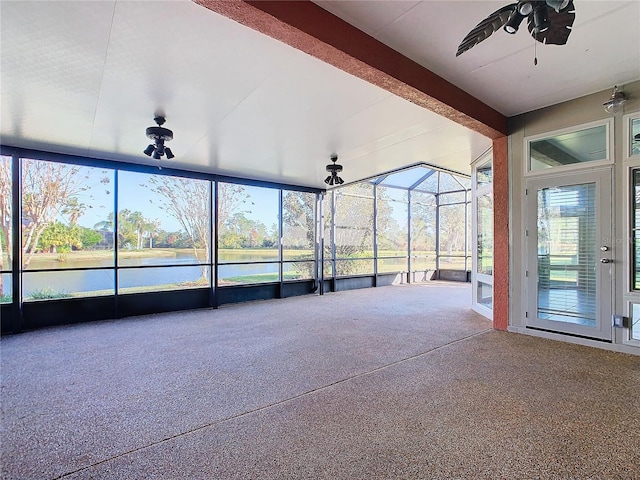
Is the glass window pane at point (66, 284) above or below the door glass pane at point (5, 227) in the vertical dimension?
below

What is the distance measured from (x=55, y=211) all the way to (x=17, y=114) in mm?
2075

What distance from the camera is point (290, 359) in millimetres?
3570

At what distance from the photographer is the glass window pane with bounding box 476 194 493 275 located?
5617mm

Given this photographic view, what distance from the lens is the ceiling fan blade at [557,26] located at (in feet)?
5.73

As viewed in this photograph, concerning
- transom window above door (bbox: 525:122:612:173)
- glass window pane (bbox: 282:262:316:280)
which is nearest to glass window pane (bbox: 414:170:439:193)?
glass window pane (bbox: 282:262:316:280)

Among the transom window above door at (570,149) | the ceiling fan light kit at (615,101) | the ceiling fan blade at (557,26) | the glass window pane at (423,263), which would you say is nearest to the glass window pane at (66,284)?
the ceiling fan blade at (557,26)

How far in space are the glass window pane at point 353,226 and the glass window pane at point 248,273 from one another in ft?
7.20

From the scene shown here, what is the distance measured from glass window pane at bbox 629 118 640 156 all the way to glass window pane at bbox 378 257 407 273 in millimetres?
6963

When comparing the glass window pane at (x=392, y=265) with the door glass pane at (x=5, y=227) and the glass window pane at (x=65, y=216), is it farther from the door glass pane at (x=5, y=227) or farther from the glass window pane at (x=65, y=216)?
the door glass pane at (x=5, y=227)

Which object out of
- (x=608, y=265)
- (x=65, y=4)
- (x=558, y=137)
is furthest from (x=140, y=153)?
(x=608, y=265)

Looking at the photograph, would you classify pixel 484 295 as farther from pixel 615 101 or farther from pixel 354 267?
pixel 354 267

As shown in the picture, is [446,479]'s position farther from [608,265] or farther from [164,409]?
[608,265]

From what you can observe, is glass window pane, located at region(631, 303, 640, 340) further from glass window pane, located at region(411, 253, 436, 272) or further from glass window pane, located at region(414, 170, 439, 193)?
glass window pane, located at region(414, 170, 439, 193)

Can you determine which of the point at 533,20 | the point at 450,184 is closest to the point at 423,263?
the point at 450,184
